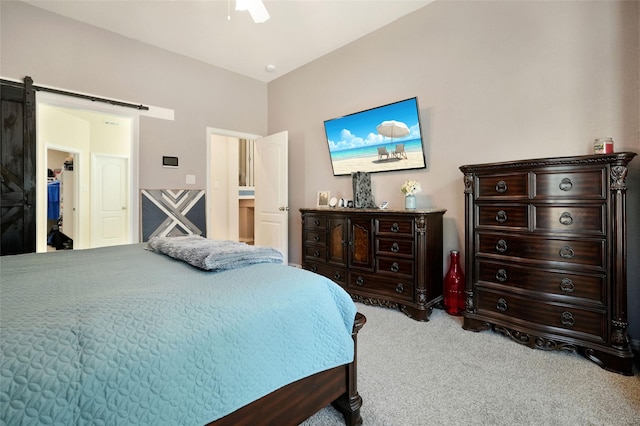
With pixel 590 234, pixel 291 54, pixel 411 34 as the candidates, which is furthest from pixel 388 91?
pixel 590 234

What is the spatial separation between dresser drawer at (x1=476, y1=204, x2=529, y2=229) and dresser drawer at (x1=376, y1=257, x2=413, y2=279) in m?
0.70

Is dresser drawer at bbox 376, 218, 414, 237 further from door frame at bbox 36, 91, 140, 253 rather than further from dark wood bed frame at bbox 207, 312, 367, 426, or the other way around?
door frame at bbox 36, 91, 140, 253

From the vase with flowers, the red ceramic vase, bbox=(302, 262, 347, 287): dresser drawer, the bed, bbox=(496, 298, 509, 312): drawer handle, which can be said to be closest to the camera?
the bed

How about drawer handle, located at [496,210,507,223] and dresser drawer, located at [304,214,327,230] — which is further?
dresser drawer, located at [304,214,327,230]

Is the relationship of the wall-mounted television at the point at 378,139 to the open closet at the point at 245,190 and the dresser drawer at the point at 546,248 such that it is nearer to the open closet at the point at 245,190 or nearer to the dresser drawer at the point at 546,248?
the dresser drawer at the point at 546,248

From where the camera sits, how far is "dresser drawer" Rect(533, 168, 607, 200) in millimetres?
1830

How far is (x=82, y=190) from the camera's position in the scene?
560cm

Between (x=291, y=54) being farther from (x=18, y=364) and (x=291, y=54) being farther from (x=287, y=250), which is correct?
(x=18, y=364)

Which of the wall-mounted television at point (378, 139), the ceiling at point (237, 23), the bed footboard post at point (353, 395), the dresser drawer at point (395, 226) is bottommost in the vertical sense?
the bed footboard post at point (353, 395)

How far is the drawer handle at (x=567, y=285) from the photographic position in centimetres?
192

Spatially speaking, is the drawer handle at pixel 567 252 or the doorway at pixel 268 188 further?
the doorway at pixel 268 188

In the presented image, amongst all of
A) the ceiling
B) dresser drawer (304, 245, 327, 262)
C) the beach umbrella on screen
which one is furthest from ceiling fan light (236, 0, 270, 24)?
dresser drawer (304, 245, 327, 262)

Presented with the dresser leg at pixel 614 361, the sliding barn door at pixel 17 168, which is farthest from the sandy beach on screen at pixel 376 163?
the sliding barn door at pixel 17 168

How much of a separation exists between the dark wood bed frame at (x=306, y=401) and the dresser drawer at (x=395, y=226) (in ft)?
4.83
